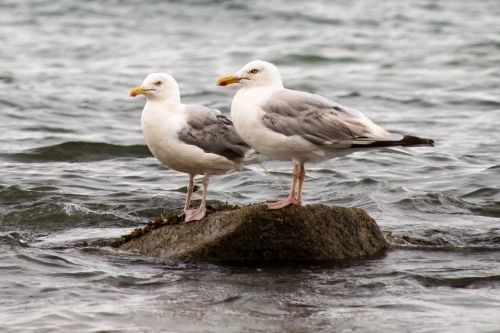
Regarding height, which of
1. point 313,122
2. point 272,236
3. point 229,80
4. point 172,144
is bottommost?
point 272,236

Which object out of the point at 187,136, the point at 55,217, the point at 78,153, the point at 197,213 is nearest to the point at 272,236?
the point at 197,213

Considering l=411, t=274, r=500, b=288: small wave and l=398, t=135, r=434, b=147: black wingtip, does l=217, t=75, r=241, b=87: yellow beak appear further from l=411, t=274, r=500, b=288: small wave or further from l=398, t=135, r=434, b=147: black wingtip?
l=411, t=274, r=500, b=288: small wave

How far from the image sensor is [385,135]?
26.7 feet

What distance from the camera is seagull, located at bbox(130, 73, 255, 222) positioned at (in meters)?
8.66

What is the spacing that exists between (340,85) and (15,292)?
1337 cm

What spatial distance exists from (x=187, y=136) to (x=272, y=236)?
1.13m

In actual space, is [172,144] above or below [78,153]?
above

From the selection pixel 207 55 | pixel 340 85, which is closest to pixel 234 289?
pixel 340 85

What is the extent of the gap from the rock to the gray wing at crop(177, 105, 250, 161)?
547mm

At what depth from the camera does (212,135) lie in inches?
348

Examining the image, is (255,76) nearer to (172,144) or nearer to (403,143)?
(172,144)

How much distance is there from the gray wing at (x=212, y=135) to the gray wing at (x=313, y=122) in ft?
2.49

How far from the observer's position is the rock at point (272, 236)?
8.53m

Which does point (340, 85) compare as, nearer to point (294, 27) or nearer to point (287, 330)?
point (294, 27)
